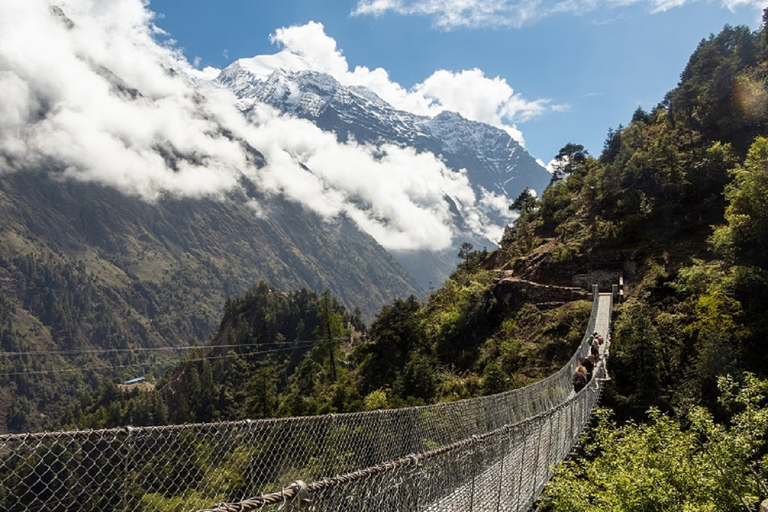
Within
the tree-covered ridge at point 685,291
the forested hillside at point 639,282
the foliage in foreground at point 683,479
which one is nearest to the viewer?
the foliage in foreground at point 683,479

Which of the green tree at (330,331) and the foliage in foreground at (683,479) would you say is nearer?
the foliage in foreground at (683,479)

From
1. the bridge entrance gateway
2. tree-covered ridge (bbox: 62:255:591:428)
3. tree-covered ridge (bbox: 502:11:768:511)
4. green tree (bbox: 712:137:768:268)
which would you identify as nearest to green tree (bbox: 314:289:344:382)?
tree-covered ridge (bbox: 62:255:591:428)

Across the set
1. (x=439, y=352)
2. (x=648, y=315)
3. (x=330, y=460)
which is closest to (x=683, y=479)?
(x=330, y=460)

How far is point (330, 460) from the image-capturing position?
589 centimetres

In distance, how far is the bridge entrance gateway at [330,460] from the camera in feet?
9.20

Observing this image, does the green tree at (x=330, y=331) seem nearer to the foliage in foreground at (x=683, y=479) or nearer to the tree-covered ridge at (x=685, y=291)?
the tree-covered ridge at (x=685, y=291)

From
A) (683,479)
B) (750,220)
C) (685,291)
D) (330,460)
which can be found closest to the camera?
(330,460)

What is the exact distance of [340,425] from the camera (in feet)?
16.0

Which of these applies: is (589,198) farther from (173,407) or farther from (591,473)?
(173,407)

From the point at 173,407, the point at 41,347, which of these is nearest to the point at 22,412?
the point at 41,347

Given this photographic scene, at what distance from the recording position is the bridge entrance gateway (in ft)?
9.20

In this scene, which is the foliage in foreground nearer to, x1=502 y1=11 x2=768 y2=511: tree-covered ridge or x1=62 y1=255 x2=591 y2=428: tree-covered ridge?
x1=502 y1=11 x2=768 y2=511: tree-covered ridge

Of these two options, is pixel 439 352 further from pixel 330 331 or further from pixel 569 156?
pixel 569 156

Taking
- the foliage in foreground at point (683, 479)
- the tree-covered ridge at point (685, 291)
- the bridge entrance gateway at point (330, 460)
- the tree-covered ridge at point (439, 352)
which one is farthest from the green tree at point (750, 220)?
the bridge entrance gateway at point (330, 460)
